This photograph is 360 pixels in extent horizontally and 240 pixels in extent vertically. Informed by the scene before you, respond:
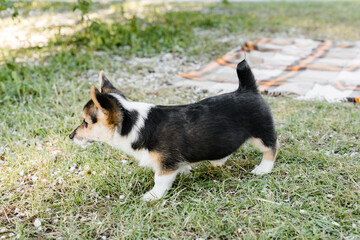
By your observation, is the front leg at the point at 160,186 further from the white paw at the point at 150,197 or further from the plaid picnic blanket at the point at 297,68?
the plaid picnic blanket at the point at 297,68

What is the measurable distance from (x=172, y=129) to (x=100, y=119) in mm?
586

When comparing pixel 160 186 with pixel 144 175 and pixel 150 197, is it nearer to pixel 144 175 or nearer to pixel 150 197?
pixel 150 197

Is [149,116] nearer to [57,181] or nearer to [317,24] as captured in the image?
[57,181]

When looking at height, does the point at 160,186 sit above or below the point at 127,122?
below

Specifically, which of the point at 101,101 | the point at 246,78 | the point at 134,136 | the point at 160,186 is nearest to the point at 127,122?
the point at 134,136

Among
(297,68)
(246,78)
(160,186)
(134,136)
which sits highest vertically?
(246,78)

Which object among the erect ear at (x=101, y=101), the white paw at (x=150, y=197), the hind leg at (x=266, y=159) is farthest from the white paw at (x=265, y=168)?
the erect ear at (x=101, y=101)

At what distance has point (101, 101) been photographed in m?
2.78

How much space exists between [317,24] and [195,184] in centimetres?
748

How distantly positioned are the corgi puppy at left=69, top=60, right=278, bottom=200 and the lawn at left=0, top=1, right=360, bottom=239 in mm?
315

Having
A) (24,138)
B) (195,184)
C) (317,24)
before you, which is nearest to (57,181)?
(24,138)

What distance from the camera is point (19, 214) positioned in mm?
2932

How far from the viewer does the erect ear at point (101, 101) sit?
2.69 meters

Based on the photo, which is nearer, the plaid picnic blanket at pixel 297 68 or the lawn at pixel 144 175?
the lawn at pixel 144 175
